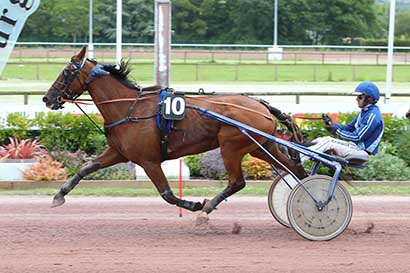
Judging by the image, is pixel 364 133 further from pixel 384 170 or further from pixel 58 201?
pixel 384 170

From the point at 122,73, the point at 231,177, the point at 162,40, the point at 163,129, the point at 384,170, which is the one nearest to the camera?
the point at 163,129

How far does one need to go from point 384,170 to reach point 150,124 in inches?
220

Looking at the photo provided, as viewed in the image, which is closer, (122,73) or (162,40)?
(122,73)

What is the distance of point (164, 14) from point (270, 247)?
630 cm

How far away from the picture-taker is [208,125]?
8.29 m

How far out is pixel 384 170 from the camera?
12766 mm

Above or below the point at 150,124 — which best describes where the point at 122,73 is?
above

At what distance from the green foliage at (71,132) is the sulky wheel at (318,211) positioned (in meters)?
5.76

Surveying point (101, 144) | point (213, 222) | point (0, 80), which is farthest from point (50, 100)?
point (0, 80)

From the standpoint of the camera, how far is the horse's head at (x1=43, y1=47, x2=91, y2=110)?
8359mm

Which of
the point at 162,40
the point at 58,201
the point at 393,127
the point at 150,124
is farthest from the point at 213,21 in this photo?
the point at 150,124

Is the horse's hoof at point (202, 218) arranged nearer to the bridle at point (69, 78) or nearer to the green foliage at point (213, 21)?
the bridle at point (69, 78)

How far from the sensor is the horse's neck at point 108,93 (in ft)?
27.6

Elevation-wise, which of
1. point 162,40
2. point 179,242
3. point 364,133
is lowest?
point 179,242
